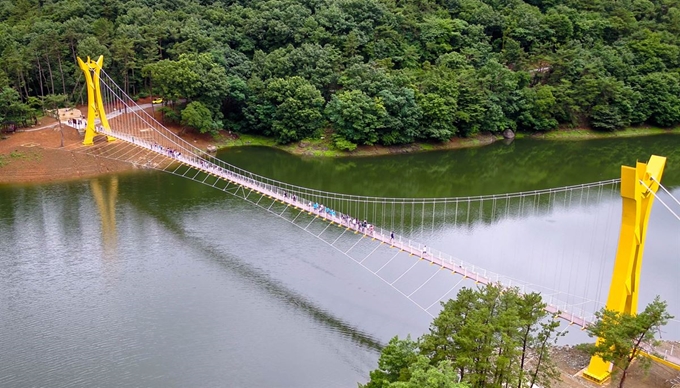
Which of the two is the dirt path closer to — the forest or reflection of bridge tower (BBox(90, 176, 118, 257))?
reflection of bridge tower (BBox(90, 176, 118, 257))

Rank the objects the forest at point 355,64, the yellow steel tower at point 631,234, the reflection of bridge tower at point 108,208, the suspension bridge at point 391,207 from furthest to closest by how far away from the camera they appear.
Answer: the forest at point 355,64 < the reflection of bridge tower at point 108,208 < the suspension bridge at point 391,207 < the yellow steel tower at point 631,234

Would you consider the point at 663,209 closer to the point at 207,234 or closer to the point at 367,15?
the point at 207,234

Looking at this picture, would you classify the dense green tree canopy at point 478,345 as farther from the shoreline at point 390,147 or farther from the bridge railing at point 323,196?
the shoreline at point 390,147

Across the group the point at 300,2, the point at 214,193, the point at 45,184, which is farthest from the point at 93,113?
the point at 300,2

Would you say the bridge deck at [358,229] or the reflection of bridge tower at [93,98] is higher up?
the reflection of bridge tower at [93,98]

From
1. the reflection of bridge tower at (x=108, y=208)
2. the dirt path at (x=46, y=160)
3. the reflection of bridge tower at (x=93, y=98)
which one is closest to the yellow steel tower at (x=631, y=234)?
the reflection of bridge tower at (x=108, y=208)

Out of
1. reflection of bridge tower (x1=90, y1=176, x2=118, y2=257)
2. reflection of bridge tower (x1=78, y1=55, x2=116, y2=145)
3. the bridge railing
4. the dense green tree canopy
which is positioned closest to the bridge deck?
the bridge railing

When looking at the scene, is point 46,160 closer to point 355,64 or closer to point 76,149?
point 76,149

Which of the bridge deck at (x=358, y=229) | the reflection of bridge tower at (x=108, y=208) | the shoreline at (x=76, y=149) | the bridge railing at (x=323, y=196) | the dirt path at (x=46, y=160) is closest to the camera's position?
the bridge deck at (x=358, y=229)
